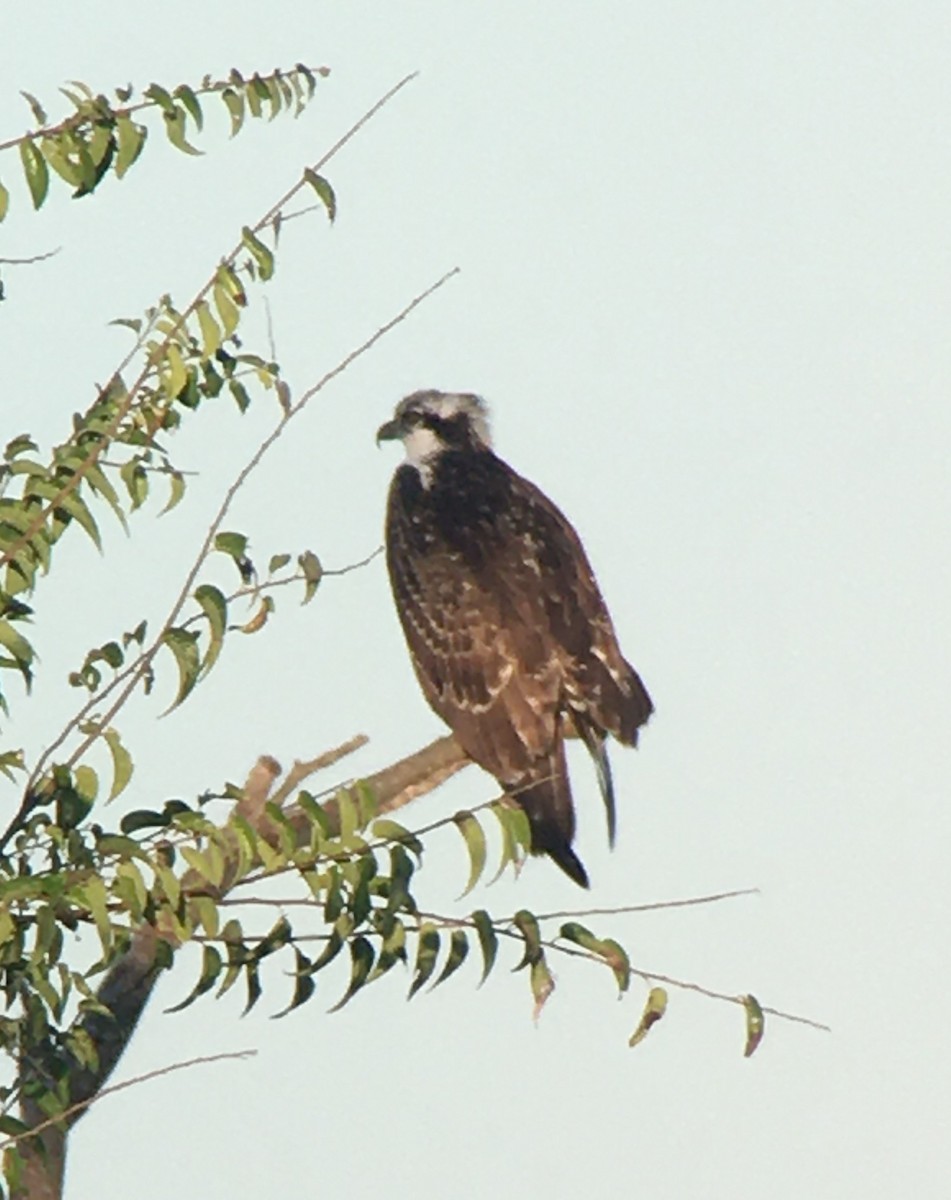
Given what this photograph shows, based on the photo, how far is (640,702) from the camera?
32.6 ft

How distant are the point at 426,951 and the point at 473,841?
240 millimetres

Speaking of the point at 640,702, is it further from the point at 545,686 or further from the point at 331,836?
the point at 331,836

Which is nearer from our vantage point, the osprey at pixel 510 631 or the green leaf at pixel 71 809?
the green leaf at pixel 71 809

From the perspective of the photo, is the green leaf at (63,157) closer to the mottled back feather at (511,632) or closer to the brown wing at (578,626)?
the mottled back feather at (511,632)

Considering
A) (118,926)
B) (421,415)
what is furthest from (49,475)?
(421,415)

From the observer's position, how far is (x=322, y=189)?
5719 millimetres

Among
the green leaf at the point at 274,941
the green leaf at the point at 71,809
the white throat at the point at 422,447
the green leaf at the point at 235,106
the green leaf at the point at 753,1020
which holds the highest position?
the white throat at the point at 422,447

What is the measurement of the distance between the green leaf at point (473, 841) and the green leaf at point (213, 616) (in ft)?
1.91

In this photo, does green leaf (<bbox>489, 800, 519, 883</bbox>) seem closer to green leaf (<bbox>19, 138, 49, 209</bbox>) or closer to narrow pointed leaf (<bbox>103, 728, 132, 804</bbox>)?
narrow pointed leaf (<bbox>103, 728, 132, 804</bbox>)

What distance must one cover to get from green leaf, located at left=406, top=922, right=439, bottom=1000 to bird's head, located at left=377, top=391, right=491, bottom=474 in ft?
20.8

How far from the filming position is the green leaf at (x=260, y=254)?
220 inches

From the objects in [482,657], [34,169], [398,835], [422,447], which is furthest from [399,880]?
[422,447]

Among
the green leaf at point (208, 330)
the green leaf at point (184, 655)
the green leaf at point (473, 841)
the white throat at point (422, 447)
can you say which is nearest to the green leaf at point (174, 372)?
the green leaf at point (208, 330)

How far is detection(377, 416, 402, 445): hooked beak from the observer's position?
11.6 meters
